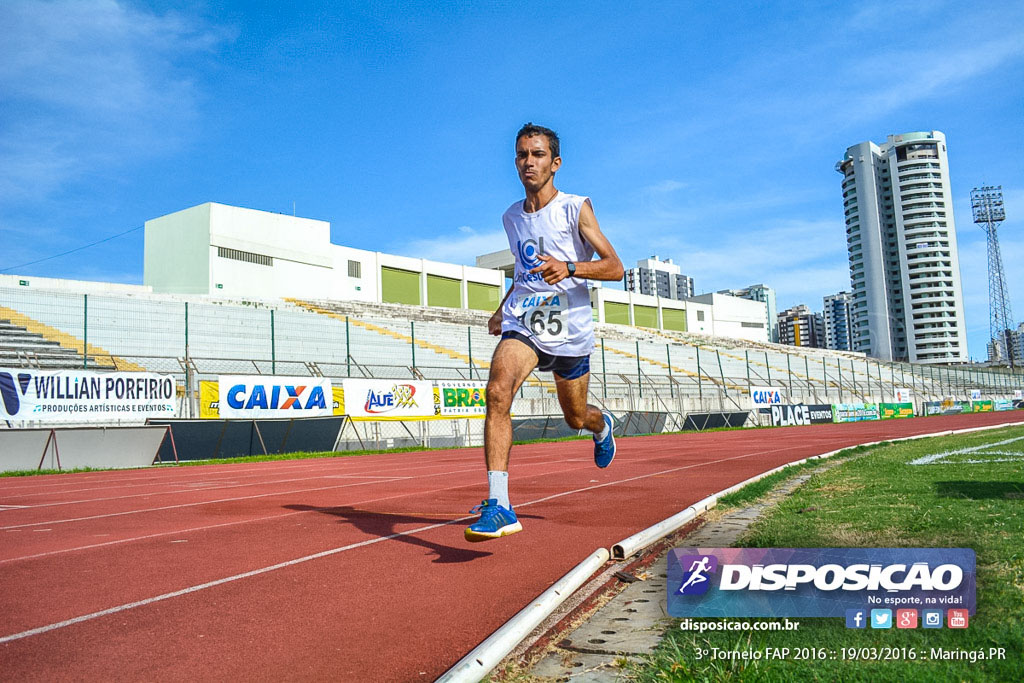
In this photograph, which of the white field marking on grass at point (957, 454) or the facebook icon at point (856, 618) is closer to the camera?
the facebook icon at point (856, 618)

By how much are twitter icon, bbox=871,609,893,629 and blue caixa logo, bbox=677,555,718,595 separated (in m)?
0.49

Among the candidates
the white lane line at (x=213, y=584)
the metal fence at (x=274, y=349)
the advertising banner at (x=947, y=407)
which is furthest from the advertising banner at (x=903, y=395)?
the white lane line at (x=213, y=584)

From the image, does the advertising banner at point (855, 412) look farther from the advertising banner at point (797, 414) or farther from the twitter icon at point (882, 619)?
the twitter icon at point (882, 619)

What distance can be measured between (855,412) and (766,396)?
6.47m

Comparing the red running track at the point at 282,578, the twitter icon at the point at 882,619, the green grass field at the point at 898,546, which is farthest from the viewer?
the red running track at the point at 282,578

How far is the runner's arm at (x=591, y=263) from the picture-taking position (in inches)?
155

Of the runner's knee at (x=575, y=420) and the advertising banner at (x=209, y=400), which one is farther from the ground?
the advertising banner at (x=209, y=400)

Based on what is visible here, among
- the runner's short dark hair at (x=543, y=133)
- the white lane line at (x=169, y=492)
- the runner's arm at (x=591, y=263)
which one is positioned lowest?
the white lane line at (x=169, y=492)

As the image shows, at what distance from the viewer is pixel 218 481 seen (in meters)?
10.1

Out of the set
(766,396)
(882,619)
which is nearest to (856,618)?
(882,619)

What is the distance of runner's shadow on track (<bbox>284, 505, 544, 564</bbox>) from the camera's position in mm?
3793

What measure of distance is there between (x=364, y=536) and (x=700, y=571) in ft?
8.45

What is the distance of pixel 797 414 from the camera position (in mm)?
33406

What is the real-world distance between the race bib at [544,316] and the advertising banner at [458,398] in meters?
17.6
